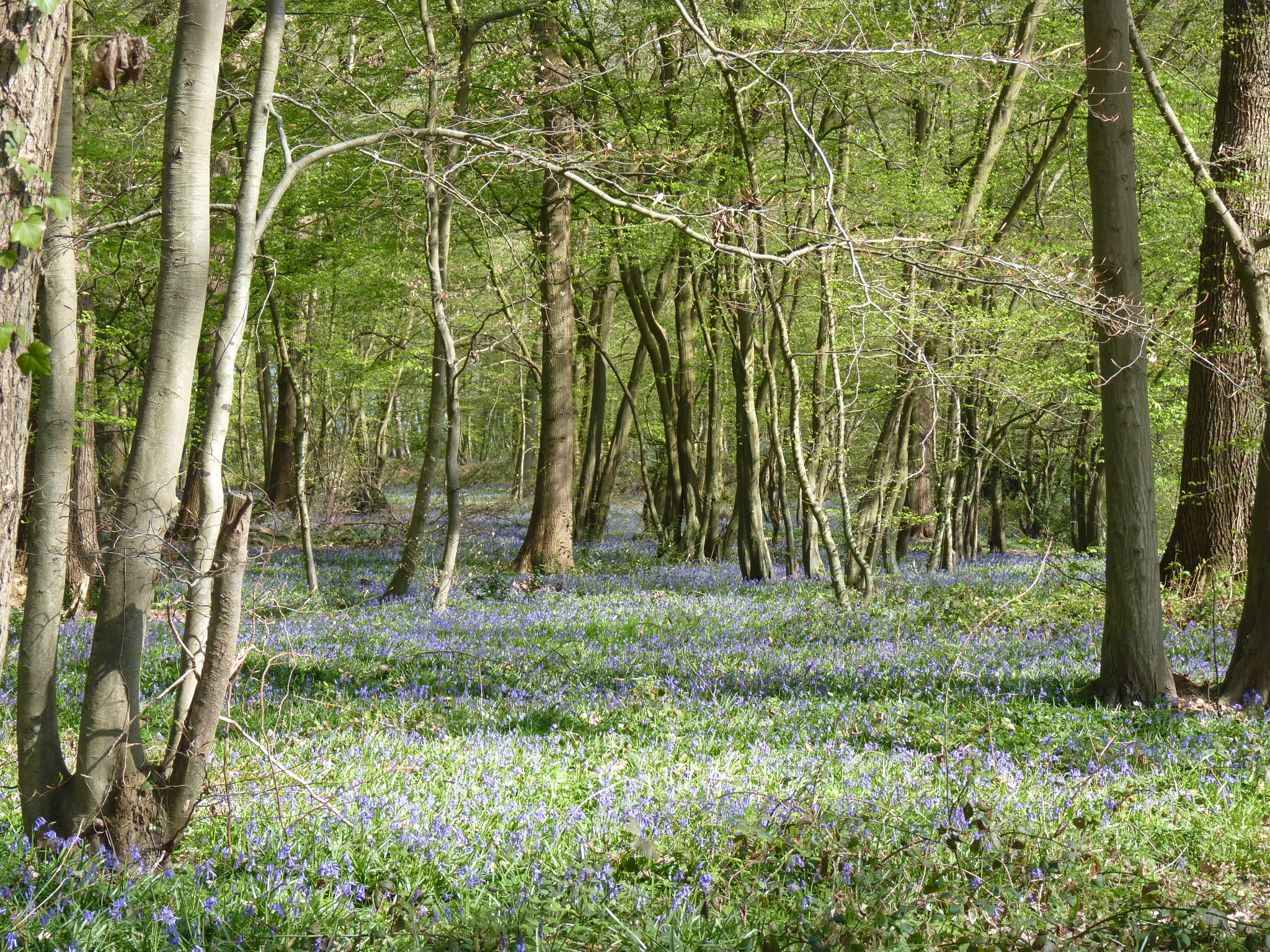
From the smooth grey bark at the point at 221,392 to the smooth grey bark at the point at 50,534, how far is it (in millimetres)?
458

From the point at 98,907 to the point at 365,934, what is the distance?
1043mm

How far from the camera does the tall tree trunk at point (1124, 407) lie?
668 centimetres

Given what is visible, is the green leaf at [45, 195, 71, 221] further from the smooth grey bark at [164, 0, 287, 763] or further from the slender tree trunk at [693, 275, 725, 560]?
the slender tree trunk at [693, 275, 725, 560]

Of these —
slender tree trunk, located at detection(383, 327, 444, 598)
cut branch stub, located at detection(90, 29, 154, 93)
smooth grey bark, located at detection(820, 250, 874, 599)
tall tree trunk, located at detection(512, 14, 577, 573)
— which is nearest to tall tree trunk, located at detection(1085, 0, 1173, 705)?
smooth grey bark, located at detection(820, 250, 874, 599)

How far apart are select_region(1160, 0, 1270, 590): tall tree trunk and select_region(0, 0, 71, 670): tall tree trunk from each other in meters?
10.6

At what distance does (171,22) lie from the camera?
46.7 ft

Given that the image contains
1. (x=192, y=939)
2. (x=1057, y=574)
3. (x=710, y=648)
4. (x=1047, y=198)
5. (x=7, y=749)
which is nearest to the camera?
(x=192, y=939)

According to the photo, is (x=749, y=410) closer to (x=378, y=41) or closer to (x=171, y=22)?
(x=378, y=41)

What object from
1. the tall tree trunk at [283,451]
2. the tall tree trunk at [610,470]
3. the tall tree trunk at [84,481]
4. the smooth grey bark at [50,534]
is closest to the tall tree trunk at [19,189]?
the smooth grey bark at [50,534]

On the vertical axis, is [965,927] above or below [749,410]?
below

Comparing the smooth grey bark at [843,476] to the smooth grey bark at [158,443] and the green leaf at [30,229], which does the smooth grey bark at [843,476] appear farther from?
the green leaf at [30,229]

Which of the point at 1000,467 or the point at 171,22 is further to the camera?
the point at 1000,467

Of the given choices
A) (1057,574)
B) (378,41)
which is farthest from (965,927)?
(378,41)

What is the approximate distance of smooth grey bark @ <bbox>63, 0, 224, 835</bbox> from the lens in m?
3.57
